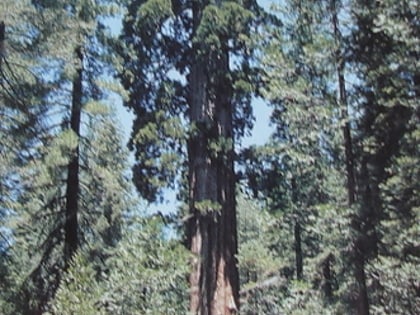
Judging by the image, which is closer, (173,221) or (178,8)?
(173,221)

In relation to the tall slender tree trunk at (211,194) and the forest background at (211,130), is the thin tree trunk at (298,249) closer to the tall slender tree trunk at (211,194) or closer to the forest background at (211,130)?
the forest background at (211,130)

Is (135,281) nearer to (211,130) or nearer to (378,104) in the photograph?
(211,130)

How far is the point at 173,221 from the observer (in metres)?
12.2

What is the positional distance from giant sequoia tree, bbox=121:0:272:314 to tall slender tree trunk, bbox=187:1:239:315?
0.02 meters

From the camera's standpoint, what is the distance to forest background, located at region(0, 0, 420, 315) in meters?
11.4

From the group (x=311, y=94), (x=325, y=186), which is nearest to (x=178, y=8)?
(x=311, y=94)

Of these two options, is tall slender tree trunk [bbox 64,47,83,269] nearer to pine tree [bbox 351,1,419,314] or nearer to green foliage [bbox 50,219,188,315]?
green foliage [bbox 50,219,188,315]

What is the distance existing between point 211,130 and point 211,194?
1.41m

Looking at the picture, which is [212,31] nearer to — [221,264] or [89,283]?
[221,264]

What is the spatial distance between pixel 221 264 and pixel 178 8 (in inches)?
232

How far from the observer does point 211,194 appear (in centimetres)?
1187

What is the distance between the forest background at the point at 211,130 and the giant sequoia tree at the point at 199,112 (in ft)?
0.10

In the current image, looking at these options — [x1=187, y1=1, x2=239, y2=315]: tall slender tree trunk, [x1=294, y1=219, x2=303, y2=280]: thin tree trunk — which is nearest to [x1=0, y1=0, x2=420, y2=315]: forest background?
[x1=187, y1=1, x2=239, y2=315]: tall slender tree trunk

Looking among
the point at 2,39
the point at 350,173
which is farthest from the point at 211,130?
the point at 2,39
